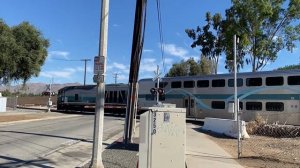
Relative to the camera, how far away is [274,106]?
104 feet

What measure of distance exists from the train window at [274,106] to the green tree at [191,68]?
46704 millimetres

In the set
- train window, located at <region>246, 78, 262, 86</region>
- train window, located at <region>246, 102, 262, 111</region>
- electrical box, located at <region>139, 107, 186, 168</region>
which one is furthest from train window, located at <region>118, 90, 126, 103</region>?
electrical box, located at <region>139, 107, 186, 168</region>

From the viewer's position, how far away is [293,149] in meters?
19.2

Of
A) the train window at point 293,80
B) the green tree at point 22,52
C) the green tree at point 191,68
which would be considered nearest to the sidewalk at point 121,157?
the train window at point 293,80

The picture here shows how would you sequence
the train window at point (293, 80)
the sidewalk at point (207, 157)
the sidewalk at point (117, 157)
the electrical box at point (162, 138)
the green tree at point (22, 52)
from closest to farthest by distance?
the electrical box at point (162, 138) → the sidewalk at point (117, 157) → the sidewalk at point (207, 157) → the train window at point (293, 80) → the green tree at point (22, 52)

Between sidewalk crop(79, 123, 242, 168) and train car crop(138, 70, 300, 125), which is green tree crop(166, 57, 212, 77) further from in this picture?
sidewalk crop(79, 123, 242, 168)

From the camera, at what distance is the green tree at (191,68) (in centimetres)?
8066

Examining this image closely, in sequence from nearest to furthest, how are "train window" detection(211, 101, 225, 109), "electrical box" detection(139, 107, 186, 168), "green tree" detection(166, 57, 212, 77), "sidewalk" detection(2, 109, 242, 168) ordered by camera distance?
1. "electrical box" detection(139, 107, 186, 168)
2. "sidewalk" detection(2, 109, 242, 168)
3. "train window" detection(211, 101, 225, 109)
4. "green tree" detection(166, 57, 212, 77)

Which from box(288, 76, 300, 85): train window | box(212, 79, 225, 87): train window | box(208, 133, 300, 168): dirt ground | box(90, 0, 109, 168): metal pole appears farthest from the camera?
box(212, 79, 225, 87): train window

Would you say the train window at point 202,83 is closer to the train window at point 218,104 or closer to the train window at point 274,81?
the train window at point 218,104

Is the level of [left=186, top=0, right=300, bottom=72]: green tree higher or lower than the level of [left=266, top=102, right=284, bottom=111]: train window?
higher

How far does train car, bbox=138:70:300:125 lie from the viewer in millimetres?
30688

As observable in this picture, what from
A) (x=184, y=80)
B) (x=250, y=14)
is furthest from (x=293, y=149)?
(x=250, y=14)

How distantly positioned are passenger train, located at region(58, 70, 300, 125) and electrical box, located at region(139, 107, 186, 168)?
73.8ft
